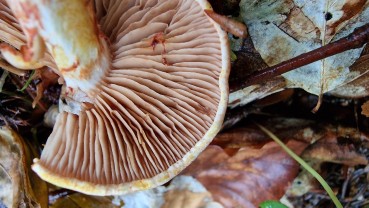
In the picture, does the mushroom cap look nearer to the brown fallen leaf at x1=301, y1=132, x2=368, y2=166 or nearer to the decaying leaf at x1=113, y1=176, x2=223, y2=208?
the decaying leaf at x1=113, y1=176, x2=223, y2=208

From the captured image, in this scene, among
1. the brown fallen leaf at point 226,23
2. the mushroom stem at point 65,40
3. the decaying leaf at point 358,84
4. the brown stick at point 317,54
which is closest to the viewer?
the mushroom stem at point 65,40

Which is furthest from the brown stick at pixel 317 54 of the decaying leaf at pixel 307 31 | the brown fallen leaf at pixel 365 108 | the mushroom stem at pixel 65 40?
the mushroom stem at pixel 65 40

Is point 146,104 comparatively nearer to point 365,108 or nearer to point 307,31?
point 307,31

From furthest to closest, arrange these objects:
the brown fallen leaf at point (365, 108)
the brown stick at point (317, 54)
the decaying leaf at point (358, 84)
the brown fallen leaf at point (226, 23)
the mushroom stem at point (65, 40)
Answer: the brown fallen leaf at point (365, 108) → the decaying leaf at point (358, 84) → the brown stick at point (317, 54) → the brown fallen leaf at point (226, 23) → the mushroom stem at point (65, 40)

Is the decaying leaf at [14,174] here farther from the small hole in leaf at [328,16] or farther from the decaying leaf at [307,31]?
the small hole in leaf at [328,16]

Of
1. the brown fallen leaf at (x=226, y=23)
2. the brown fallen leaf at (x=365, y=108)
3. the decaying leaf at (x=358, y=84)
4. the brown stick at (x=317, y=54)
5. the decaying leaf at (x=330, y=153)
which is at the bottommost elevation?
the decaying leaf at (x=330, y=153)

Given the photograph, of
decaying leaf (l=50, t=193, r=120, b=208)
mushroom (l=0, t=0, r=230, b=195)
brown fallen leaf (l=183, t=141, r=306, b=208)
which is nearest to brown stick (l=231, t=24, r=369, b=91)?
mushroom (l=0, t=0, r=230, b=195)

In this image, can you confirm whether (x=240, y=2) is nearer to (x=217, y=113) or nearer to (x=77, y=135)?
(x=217, y=113)
